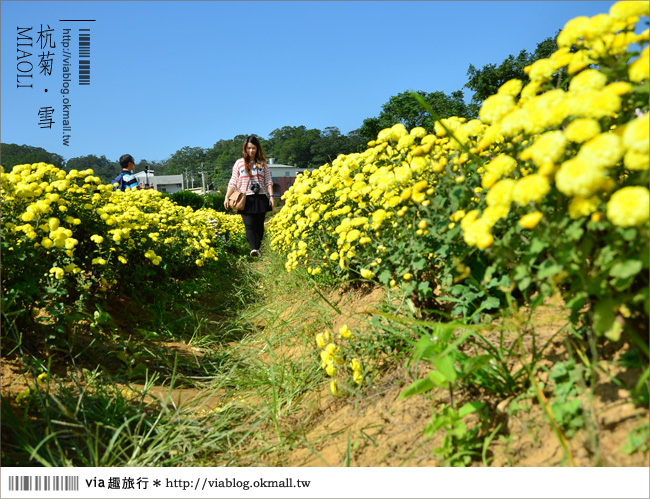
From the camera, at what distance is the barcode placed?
5.07ft

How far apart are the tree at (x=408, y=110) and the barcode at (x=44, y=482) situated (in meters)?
45.3

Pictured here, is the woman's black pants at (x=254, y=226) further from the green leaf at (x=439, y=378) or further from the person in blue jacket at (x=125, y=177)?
the green leaf at (x=439, y=378)

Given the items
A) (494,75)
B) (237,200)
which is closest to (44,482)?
(237,200)

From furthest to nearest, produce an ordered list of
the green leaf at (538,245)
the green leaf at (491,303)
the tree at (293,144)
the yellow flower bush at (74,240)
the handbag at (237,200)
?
1. the tree at (293,144)
2. the handbag at (237,200)
3. the yellow flower bush at (74,240)
4. the green leaf at (491,303)
5. the green leaf at (538,245)

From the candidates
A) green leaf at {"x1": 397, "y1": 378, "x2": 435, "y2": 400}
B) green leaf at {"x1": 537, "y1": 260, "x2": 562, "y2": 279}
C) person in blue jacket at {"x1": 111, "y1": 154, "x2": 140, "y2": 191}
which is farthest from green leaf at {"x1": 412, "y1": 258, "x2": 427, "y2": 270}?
person in blue jacket at {"x1": 111, "y1": 154, "x2": 140, "y2": 191}

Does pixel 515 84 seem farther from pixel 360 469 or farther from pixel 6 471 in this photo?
pixel 6 471

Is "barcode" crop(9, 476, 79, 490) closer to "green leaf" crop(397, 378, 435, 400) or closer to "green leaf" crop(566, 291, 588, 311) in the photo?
"green leaf" crop(397, 378, 435, 400)

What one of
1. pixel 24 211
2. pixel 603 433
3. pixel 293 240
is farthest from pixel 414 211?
pixel 293 240

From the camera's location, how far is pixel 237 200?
6.23 m

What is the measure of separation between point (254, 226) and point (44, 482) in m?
5.16

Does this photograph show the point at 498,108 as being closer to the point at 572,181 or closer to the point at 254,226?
the point at 572,181

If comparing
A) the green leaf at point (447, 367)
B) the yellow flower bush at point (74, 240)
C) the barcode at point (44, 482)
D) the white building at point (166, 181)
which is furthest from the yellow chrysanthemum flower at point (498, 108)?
the white building at point (166, 181)

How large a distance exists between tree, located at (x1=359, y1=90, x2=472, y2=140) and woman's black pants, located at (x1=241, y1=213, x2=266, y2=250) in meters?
40.1

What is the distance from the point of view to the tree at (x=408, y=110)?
45656 millimetres
